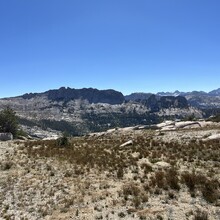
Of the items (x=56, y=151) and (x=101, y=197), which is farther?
(x=56, y=151)

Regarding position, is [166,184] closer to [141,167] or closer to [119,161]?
[141,167]

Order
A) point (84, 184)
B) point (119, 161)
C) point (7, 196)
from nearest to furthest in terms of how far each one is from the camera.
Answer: point (7, 196) < point (84, 184) < point (119, 161)

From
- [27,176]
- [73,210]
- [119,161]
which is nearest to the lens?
[73,210]

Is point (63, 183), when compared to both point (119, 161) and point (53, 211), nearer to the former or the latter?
point (53, 211)

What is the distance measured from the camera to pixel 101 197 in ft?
68.8

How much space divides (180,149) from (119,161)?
28.0ft

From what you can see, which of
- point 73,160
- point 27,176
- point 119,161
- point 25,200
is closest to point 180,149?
point 119,161

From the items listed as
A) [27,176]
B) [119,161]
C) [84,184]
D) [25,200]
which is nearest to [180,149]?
[119,161]

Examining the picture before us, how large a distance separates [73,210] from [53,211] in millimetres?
1350

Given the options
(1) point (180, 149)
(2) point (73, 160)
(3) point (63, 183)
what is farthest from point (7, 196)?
(1) point (180, 149)

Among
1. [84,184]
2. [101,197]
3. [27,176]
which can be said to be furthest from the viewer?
[27,176]

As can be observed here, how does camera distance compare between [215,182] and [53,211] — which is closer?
[53,211]

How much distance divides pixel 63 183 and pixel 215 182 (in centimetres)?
1210

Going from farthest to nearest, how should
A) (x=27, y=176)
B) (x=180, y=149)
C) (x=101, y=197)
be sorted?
(x=180, y=149)
(x=27, y=176)
(x=101, y=197)
